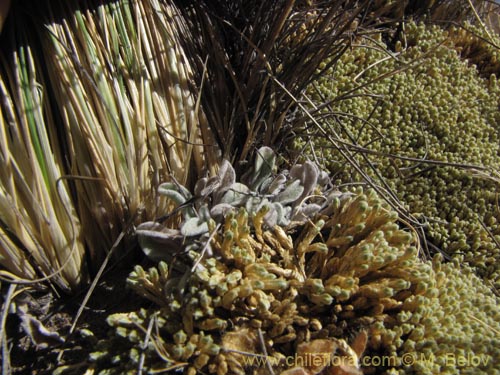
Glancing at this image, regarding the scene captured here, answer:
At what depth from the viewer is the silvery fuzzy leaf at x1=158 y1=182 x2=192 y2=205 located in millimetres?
1154

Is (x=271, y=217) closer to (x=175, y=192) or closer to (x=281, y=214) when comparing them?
(x=281, y=214)

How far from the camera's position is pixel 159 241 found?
3.68 feet

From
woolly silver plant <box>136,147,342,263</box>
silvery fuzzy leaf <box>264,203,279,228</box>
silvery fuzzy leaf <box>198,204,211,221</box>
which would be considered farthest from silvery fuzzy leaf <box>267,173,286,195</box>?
silvery fuzzy leaf <box>198,204,211,221</box>

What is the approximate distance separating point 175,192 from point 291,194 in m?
0.33

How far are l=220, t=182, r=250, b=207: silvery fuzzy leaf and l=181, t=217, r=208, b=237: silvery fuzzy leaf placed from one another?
4.4 inches

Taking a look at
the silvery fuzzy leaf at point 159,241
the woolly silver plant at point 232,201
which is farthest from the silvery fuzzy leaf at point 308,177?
the silvery fuzzy leaf at point 159,241

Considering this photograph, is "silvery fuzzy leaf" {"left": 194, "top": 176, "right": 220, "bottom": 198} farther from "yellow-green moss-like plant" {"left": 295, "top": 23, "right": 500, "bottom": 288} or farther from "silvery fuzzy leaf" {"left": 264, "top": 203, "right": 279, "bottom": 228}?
"yellow-green moss-like plant" {"left": 295, "top": 23, "right": 500, "bottom": 288}

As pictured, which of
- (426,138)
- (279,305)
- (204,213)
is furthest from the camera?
(426,138)

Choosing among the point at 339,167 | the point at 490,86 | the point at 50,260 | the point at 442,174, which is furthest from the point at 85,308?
the point at 490,86

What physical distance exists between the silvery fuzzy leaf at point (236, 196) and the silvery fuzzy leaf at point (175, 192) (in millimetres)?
106

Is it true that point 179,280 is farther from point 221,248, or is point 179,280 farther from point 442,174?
point 442,174

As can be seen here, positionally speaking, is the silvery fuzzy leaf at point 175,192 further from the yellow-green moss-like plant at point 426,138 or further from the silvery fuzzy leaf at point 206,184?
the yellow-green moss-like plant at point 426,138

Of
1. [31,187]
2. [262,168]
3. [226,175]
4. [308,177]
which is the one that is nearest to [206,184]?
[226,175]

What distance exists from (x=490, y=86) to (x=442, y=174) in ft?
2.85
